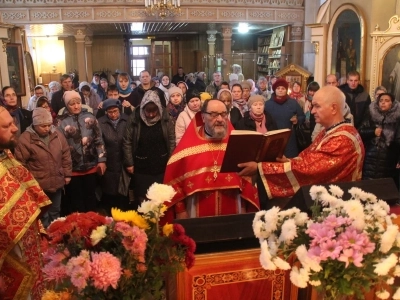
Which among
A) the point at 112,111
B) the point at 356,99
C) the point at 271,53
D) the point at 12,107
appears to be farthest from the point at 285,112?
the point at 271,53

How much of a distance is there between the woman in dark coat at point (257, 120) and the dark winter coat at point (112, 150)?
1299mm

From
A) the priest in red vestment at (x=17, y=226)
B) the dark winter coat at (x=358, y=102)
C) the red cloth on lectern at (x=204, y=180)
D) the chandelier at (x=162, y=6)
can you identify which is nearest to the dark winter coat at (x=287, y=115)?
the dark winter coat at (x=358, y=102)

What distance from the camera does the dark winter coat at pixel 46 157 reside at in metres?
3.75

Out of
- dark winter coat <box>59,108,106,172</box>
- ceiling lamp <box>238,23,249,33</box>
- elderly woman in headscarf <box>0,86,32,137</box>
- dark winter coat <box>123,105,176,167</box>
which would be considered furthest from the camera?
ceiling lamp <box>238,23,249,33</box>

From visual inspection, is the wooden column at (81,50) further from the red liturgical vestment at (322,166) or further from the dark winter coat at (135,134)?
the red liturgical vestment at (322,166)

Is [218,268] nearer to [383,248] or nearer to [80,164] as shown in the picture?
[383,248]

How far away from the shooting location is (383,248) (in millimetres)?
1181

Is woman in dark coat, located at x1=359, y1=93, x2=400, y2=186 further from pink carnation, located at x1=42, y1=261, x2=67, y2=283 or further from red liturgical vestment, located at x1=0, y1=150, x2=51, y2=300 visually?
pink carnation, located at x1=42, y1=261, x2=67, y2=283

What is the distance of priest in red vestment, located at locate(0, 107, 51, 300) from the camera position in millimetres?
2041

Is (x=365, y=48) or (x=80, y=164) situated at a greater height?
(x=365, y=48)

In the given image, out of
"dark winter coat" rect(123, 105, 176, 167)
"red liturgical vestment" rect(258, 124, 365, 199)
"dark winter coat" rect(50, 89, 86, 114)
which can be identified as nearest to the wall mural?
"dark winter coat" rect(123, 105, 176, 167)

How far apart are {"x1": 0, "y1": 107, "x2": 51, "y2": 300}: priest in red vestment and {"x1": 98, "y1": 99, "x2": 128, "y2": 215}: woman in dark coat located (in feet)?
7.07

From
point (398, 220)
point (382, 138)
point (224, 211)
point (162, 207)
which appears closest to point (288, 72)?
point (382, 138)

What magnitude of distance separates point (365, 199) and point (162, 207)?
66 centimetres
